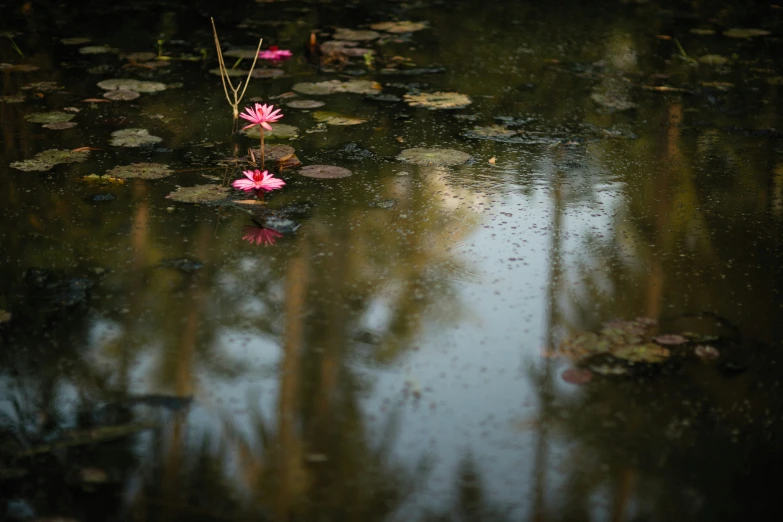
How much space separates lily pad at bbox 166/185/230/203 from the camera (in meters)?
2.51

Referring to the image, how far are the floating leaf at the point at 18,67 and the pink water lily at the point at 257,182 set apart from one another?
1918 mm

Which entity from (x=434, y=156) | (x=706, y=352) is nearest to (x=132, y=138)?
(x=434, y=156)

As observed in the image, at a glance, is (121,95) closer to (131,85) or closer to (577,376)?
(131,85)

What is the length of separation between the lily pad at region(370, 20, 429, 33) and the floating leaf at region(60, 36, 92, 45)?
1.64 metres

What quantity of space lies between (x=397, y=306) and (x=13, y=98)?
236cm

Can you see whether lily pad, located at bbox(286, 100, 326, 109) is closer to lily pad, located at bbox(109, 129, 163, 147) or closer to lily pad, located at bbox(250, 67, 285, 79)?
lily pad, located at bbox(250, 67, 285, 79)

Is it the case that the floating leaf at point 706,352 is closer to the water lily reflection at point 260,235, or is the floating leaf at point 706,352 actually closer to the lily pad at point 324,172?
the water lily reflection at point 260,235

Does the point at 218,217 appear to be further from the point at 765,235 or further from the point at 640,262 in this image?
the point at 765,235

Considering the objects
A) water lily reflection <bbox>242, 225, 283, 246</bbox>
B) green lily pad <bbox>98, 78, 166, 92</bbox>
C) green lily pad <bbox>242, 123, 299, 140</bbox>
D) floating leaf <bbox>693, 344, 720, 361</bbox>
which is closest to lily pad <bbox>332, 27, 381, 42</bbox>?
green lily pad <bbox>98, 78, 166, 92</bbox>

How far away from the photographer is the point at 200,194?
2.54 m

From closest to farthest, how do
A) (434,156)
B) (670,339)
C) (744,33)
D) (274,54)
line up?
1. (670,339)
2. (434,156)
3. (274,54)
4. (744,33)

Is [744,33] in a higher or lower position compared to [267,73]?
higher

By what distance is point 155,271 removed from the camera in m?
2.09

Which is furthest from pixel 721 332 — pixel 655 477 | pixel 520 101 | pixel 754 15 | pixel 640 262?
pixel 754 15
